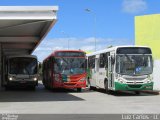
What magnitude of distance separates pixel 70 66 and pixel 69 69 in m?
0.22

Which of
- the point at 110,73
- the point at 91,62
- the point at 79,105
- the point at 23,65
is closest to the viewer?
the point at 79,105

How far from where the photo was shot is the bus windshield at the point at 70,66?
30.5 meters

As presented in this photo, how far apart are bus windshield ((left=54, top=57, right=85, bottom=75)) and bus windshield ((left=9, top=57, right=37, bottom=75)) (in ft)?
14.1

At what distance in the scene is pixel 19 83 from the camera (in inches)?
1331

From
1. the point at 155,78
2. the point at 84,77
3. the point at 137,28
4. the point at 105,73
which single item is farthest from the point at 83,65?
the point at 137,28

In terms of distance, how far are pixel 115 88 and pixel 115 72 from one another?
932mm

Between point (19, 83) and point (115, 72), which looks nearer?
point (115, 72)

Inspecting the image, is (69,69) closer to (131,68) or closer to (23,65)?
(23,65)

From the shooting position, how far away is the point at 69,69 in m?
30.6

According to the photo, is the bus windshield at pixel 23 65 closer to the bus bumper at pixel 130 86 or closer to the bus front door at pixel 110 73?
the bus front door at pixel 110 73

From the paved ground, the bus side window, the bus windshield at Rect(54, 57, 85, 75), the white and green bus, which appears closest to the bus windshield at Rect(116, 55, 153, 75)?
the white and green bus

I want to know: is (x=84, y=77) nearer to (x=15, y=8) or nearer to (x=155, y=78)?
(x=155, y=78)

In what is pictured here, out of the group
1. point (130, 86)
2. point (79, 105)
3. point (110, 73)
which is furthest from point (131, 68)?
point (79, 105)

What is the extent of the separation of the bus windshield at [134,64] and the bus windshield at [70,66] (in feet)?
17.7
